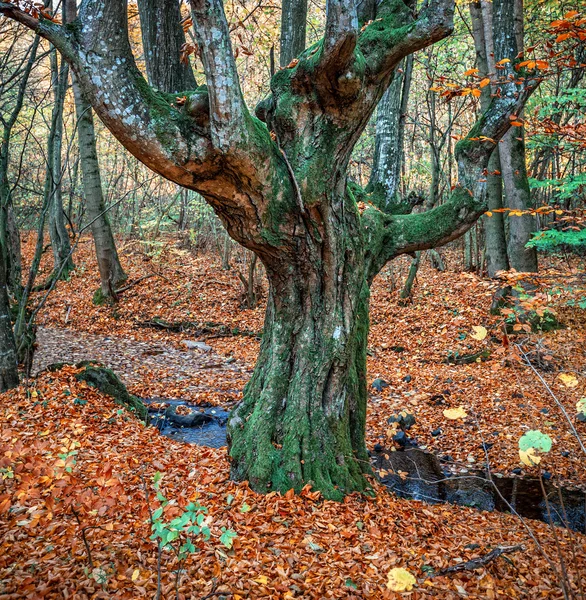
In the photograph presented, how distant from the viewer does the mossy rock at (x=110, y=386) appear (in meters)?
6.02

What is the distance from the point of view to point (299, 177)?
11.5ft

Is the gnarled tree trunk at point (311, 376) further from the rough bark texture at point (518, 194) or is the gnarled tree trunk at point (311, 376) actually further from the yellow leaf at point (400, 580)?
the rough bark texture at point (518, 194)

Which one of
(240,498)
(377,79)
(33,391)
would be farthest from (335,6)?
(33,391)

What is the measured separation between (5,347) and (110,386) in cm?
139

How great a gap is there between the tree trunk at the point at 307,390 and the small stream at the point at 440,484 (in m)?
0.94

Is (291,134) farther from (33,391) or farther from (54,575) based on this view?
(33,391)

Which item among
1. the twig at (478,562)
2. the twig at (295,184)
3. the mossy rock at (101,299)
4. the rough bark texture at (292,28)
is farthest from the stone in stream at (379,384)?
the mossy rock at (101,299)

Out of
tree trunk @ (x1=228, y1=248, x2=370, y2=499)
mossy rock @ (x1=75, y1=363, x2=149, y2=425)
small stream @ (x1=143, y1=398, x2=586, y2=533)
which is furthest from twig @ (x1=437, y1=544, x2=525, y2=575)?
mossy rock @ (x1=75, y1=363, x2=149, y2=425)

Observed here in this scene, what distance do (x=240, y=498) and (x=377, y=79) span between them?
383 centimetres

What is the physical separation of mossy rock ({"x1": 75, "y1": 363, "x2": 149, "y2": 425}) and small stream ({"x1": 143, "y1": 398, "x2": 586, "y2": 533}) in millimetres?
258

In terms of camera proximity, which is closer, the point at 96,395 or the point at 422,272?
the point at 96,395

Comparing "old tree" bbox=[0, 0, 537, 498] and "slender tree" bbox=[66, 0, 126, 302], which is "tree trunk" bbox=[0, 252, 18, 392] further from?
"slender tree" bbox=[66, 0, 126, 302]

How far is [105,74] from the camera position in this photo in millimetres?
2934

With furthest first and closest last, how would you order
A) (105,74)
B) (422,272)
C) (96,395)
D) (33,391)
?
(422,272), (96,395), (33,391), (105,74)
